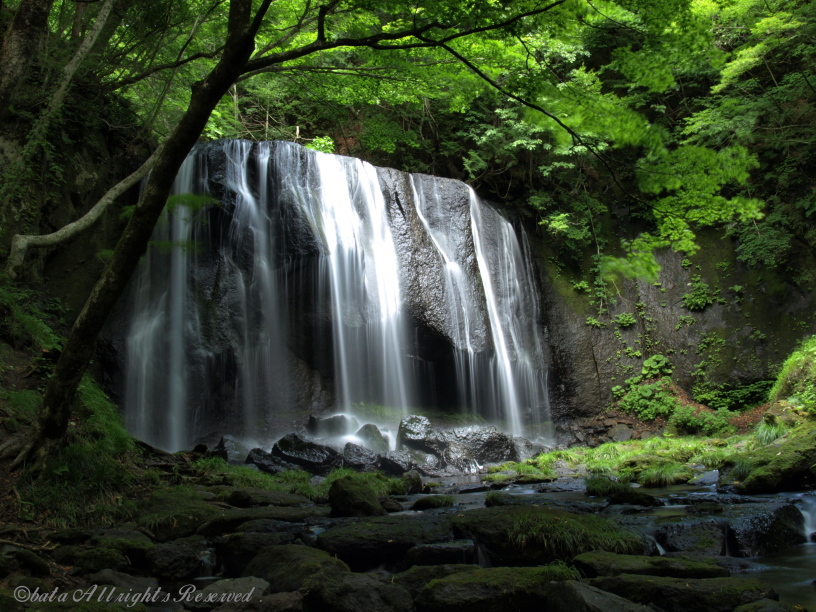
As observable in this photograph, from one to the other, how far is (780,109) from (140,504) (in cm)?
1776

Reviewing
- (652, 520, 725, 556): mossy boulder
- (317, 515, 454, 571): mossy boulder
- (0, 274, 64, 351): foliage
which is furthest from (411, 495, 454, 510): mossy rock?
(0, 274, 64, 351): foliage

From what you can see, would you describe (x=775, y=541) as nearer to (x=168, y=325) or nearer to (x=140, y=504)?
(x=140, y=504)

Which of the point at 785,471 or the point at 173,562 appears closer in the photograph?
the point at 173,562

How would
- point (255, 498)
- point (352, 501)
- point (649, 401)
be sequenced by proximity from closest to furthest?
point (352, 501)
point (255, 498)
point (649, 401)

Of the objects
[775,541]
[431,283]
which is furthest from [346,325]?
[775,541]

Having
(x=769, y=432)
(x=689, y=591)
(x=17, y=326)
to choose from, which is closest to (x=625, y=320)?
(x=769, y=432)

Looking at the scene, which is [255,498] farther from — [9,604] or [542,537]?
[9,604]

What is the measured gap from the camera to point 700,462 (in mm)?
9898

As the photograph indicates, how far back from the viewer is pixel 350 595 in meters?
3.48

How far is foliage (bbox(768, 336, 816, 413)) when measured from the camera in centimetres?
1098

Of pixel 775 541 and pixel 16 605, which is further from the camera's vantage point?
pixel 775 541

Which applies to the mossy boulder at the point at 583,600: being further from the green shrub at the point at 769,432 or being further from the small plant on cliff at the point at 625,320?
the small plant on cliff at the point at 625,320

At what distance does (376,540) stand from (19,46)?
545 centimetres

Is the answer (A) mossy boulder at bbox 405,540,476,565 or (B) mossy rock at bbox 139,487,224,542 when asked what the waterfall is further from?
(A) mossy boulder at bbox 405,540,476,565
